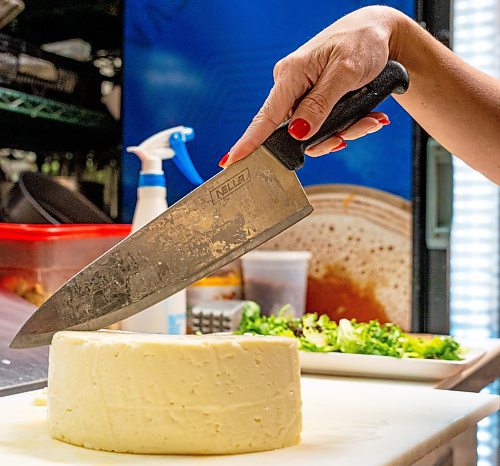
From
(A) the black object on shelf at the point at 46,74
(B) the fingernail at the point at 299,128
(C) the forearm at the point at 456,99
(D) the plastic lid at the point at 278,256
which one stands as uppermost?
(A) the black object on shelf at the point at 46,74

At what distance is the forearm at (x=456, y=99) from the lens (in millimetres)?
1491

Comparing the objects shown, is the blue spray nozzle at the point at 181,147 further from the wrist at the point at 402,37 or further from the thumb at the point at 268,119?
the thumb at the point at 268,119

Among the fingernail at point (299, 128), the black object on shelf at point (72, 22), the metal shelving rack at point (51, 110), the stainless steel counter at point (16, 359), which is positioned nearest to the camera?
the fingernail at point (299, 128)

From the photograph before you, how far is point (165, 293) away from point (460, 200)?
86.6 inches

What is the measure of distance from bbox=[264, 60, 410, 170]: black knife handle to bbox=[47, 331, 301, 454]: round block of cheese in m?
0.27

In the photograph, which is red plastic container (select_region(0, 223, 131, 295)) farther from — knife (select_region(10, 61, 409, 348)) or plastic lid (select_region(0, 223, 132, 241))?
knife (select_region(10, 61, 409, 348))

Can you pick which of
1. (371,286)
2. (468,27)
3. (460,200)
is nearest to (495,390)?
(460,200)

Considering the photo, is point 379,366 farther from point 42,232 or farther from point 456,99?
point 42,232

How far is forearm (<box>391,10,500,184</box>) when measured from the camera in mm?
1491

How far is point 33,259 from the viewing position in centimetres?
171

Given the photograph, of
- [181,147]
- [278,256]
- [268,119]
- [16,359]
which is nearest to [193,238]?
[268,119]

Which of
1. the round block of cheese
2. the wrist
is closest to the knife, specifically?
the round block of cheese

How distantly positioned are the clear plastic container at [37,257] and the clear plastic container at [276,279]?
65 centimetres

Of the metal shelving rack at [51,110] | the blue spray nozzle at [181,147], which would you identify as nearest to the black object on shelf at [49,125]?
the metal shelving rack at [51,110]
